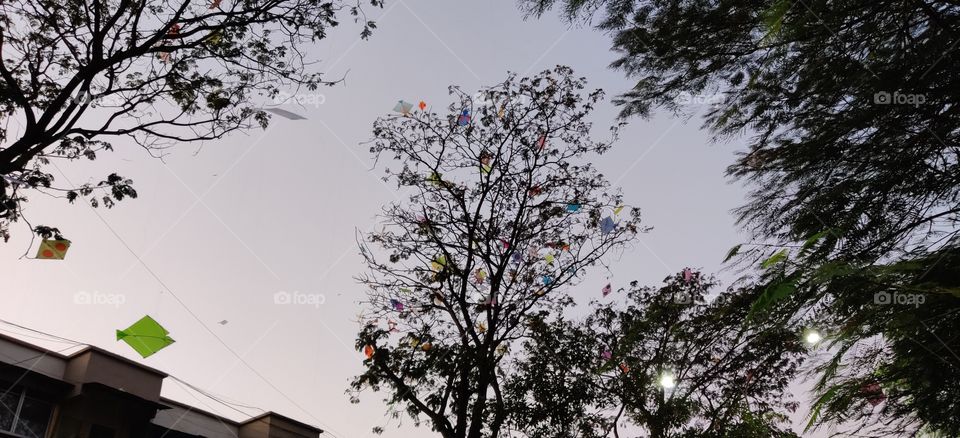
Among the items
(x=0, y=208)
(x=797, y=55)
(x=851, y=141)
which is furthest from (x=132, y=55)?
(x=851, y=141)

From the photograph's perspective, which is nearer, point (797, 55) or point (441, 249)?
point (797, 55)

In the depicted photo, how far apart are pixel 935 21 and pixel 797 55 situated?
2.17 feet

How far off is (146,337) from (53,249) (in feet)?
6.12

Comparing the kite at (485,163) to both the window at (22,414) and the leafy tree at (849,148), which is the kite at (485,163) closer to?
the leafy tree at (849,148)

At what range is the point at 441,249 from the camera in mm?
9664

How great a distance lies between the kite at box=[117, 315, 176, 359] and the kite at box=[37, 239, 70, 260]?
166cm

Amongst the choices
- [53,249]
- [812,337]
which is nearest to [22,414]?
[53,249]

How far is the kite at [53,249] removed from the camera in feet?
18.0

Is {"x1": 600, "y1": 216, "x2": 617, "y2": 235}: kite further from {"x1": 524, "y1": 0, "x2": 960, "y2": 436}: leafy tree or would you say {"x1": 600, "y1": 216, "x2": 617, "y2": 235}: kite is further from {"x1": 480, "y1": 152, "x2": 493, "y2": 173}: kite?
{"x1": 524, "y1": 0, "x2": 960, "y2": 436}: leafy tree

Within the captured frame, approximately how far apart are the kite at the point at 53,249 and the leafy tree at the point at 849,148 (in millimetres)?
4966

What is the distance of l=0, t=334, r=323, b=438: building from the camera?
37.0 ft

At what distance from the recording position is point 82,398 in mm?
12312

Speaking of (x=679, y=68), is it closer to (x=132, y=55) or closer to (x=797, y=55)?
(x=797, y=55)

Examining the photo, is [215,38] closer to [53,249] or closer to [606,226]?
[53,249]
